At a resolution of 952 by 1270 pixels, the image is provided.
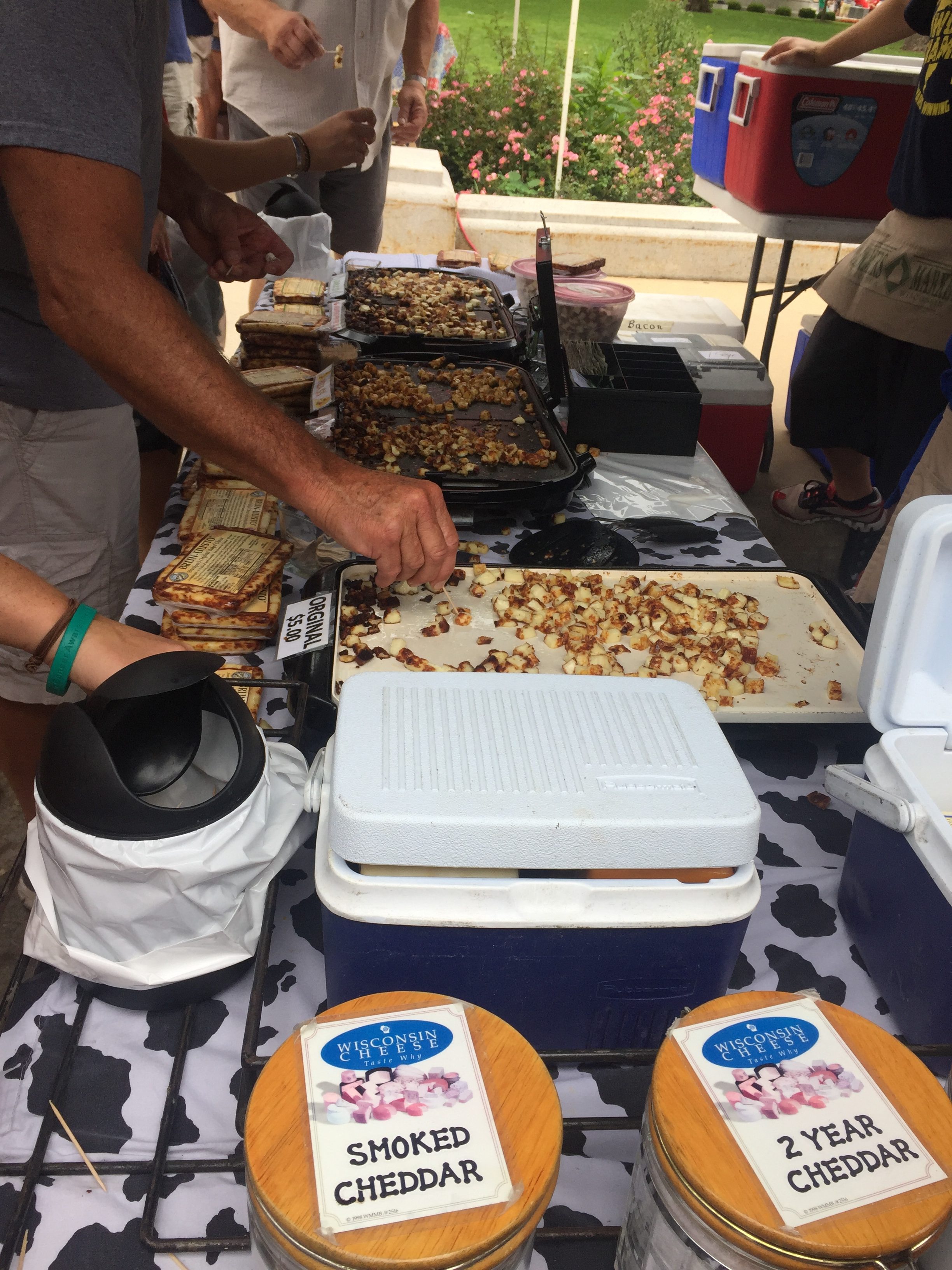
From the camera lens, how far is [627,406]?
1.91 meters

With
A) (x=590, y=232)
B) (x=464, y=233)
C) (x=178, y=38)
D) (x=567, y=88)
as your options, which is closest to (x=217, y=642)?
(x=178, y=38)

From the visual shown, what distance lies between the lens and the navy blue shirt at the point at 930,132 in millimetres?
2223

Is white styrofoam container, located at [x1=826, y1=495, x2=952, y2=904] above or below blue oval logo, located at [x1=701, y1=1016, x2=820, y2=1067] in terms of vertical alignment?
above

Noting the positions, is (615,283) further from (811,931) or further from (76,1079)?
(76,1079)

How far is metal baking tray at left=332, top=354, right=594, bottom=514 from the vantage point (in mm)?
1620

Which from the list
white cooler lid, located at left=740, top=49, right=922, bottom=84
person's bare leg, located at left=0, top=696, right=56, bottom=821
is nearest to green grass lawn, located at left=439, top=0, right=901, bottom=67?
white cooler lid, located at left=740, top=49, right=922, bottom=84

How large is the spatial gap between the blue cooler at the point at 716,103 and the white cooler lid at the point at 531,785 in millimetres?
3550

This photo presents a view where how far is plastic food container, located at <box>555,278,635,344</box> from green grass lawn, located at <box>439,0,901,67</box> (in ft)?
31.7

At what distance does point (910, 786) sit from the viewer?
797 millimetres

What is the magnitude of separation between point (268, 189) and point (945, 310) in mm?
2308

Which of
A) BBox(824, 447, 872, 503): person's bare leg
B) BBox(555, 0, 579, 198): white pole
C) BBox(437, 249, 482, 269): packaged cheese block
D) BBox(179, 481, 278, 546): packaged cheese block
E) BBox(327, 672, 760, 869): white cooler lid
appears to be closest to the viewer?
BBox(327, 672, 760, 869): white cooler lid

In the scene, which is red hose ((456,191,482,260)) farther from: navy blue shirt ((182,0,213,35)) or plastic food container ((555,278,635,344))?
plastic food container ((555,278,635,344))

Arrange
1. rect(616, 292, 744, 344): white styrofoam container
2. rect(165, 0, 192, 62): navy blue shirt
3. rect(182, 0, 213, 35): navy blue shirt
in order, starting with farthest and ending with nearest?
rect(182, 0, 213, 35): navy blue shirt
rect(165, 0, 192, 62): navy blue shirt
rect(616, 292, 744, 344): white styrofoam container

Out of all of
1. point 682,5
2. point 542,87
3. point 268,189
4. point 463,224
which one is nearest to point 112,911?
point 268,189
